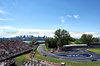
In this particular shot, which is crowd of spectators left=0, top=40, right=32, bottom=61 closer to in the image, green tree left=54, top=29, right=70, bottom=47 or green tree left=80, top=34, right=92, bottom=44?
green tree left=54, top=29, right=70, bottom=47

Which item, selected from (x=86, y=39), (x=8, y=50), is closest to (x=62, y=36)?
(x=86, y=39)

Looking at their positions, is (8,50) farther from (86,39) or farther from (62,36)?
(86,39)

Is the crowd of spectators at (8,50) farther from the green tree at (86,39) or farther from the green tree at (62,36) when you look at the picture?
the green tree at (86,39)

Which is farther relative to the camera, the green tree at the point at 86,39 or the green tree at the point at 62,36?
the green tree at the point at 86,39

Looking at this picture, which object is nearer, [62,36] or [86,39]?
[62,36]

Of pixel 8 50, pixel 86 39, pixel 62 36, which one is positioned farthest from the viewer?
pixel 86 39

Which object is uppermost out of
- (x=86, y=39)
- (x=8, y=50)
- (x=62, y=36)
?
(x=62, y=36)

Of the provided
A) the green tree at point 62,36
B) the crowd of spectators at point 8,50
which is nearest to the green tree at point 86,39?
the green tree at point 62,36

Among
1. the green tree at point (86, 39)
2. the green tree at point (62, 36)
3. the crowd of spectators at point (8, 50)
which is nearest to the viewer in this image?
the crowd of spectators at point (8, 50)

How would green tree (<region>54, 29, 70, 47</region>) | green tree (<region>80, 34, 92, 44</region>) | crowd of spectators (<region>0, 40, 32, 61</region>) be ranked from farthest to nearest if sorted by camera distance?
green tree (<region>80, 34, 92, 44</region>) → green tree (<region>54, 29, 70, 47</region>) → crowd of spectators (<region>0, 40, 32, 61</region>)

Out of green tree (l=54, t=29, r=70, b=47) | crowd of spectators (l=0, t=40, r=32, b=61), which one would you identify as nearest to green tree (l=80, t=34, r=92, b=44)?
green tree (l=54, t=29, r=70, b=47)

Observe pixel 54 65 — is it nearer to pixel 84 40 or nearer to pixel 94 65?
pixel 94 65
